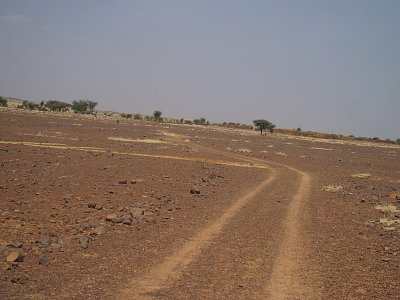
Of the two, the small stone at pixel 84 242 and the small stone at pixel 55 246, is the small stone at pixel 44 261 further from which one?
the small stone at pixel 84 242

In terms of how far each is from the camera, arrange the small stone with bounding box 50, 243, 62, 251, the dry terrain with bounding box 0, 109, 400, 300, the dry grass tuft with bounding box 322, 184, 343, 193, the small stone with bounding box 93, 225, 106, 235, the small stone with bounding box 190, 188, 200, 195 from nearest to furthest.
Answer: the dry terrain with bounding box 0, 109, 400, 300, the small stone with bounding box 50, 243, 62, 251, the small stone with bounding box 93, 225, 106, 235, the small stone with bounding box 190, 188, 200, 195, the dry grass tuft with bounding box 322, 184, 343, 193

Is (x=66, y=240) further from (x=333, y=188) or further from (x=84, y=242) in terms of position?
(x=333, y=188)

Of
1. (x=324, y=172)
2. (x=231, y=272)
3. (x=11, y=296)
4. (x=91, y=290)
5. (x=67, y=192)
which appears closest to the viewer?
(x=11, y=296)

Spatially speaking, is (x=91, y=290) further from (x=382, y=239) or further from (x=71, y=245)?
(x=382, y=239)

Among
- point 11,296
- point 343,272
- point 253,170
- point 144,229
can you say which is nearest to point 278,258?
point 343,272

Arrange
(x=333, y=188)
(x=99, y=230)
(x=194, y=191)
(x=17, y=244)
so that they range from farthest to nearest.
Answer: (x=333, y=188) → (x=194, y=191) → (x=99, y=230) → (x=17, y=244)

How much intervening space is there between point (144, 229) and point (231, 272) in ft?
12.3

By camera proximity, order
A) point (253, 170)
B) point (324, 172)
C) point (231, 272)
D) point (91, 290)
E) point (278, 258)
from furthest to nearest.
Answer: point (324, 172), point (253, 170), point (278, 258), point (231, 272), point (91, 290)

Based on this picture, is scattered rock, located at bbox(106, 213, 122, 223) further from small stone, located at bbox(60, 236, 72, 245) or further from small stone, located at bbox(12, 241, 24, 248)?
small stone, located at bbox(12, 241, 24, 248)

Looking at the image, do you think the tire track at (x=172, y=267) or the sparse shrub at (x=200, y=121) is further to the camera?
the sparse shrub at (x=200, y=121)

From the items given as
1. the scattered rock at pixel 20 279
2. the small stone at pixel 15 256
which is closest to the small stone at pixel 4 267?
the small stone at pixel 15 256

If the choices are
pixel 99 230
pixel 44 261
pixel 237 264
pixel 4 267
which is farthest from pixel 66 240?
pixel 237 264

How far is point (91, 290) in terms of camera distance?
22.9 ft

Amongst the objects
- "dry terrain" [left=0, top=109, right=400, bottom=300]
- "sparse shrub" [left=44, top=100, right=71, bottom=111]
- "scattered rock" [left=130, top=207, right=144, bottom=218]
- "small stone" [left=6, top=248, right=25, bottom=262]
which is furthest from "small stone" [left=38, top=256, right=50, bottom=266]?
"sparse shrub" [left=44, top=100, right=71, bottom=111]
